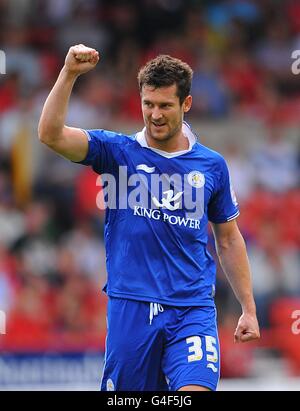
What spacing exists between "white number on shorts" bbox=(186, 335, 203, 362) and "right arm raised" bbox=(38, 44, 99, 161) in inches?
52.3

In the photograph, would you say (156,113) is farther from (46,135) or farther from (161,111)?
(46,135)

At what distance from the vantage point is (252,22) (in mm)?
16547

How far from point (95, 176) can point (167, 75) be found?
683cm

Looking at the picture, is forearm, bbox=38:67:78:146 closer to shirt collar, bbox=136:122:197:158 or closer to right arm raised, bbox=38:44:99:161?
right arm raised, bbox=38:44:99:161

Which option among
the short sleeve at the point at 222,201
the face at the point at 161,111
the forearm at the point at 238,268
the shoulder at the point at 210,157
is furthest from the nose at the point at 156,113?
the forearm at the point at 238,268

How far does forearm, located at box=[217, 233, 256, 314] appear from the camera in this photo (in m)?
7.03

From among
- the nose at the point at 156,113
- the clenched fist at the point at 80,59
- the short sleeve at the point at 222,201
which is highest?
the clenched fist at the point at 80,59

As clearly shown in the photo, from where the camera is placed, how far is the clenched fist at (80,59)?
625cm

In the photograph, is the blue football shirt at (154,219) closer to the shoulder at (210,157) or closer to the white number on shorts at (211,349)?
the shoulder at (210,157)

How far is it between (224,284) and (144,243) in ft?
20.3

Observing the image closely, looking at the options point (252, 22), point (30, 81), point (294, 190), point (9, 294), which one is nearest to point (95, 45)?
point (30, 81)

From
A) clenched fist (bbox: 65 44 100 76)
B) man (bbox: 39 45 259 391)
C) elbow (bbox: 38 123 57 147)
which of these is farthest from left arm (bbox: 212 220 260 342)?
clenched fist (bbox: 65 44 100 76)

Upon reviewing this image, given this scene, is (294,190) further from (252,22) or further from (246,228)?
(252,22)

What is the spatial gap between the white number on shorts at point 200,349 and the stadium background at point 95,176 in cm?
467
